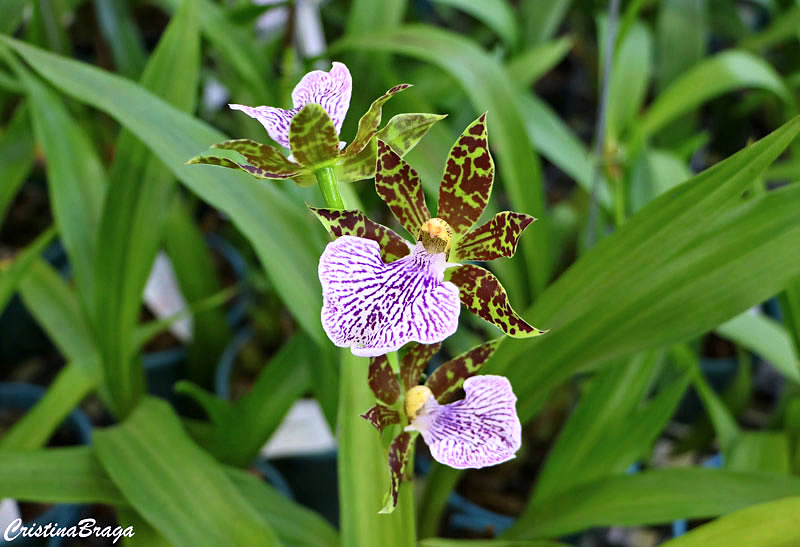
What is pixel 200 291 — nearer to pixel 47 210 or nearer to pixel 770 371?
pixel 47 210

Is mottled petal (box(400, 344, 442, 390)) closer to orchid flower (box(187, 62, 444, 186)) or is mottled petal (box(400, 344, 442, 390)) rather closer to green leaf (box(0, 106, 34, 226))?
orchid flower (box(187, 62, 444, 186))

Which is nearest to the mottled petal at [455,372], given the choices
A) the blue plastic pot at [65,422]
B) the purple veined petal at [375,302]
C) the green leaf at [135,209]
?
the purple veined petal at [375,302]

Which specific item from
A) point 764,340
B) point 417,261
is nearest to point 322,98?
point 417,261

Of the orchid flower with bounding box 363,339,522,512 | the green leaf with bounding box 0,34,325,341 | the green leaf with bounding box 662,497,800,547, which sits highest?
the green leaf with bounding box 0,34,325,341

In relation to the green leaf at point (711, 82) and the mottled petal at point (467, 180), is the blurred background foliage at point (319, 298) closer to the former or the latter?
the green leaf at point (711, 82)

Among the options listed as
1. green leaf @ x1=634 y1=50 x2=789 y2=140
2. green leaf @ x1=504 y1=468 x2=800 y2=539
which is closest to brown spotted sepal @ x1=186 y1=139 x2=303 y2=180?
green leaf @ x1=504 y1=468 x2=800 y2=539

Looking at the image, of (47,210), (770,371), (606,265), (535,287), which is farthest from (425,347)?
(47,210)
